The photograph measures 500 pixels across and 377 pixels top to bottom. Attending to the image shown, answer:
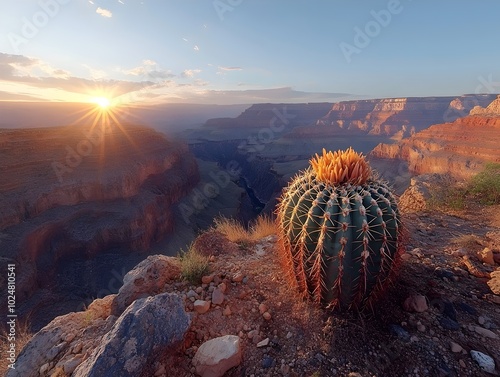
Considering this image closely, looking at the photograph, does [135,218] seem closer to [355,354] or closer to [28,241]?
[28,241]

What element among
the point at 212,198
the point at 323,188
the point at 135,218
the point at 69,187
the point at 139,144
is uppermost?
the point at 323,188

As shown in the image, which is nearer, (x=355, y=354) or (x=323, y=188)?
(x=355, y=354)

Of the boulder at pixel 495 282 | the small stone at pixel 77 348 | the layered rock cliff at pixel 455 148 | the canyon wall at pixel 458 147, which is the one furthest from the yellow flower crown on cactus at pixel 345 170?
the canyon wall at pixel 458 147

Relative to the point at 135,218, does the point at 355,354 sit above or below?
above

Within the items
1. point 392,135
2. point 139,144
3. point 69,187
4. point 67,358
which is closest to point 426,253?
point 67,358

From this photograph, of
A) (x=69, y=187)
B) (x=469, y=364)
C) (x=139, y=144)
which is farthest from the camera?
(x=139, y=144)

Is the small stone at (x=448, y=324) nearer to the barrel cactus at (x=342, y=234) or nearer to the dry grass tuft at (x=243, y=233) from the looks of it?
the barrel cactus at (x=342, y=234)

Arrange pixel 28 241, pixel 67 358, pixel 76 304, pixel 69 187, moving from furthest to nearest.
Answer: pixel 69 187 → pixel 28 241 → pixel 76 304 → pixel 67 358

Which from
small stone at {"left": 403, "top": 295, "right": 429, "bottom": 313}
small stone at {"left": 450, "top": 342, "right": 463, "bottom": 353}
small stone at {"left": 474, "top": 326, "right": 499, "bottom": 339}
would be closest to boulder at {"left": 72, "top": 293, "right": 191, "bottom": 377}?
small stone at {"left": 403, "top": 295, "right": 429, "bottom": 313}
